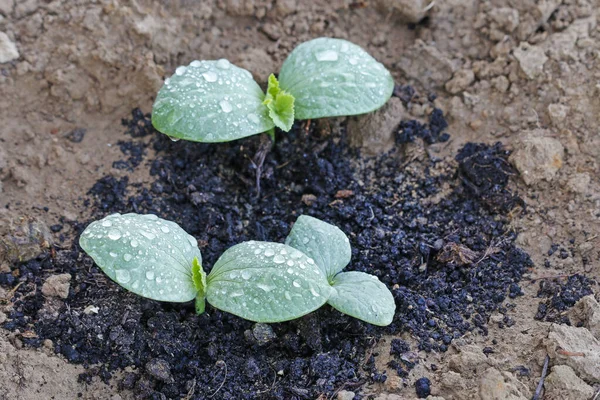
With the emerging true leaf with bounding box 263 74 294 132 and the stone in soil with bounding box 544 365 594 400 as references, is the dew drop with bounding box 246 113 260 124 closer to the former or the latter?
the emerging true leaf with bounding box 263 74 294 132

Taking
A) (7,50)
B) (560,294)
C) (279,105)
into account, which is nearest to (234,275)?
(279,105)

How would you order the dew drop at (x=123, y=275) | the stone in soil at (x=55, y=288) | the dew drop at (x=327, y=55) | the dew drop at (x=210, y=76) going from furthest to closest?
the dew drop at (x=327, y=55) < the dew drop at (x=210, y=76) < the stone in soil at (x=55, y=288) < the dew drop at (x=123, y=275)

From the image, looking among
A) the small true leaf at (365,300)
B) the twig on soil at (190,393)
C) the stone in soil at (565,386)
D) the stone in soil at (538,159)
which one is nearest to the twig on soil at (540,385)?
the stone in soil at (565,386)

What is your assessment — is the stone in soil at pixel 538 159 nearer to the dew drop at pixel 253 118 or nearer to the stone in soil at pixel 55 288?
the dew drop at pixel 253 118

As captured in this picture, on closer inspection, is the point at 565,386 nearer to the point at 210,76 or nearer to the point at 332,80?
the point at 332,80

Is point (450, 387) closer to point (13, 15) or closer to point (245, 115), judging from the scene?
point (245, 115)

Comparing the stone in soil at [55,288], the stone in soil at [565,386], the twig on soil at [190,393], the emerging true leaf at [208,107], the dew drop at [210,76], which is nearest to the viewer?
the stone in soil at [565,386]

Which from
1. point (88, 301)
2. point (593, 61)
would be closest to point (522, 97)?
point (593, 61)
